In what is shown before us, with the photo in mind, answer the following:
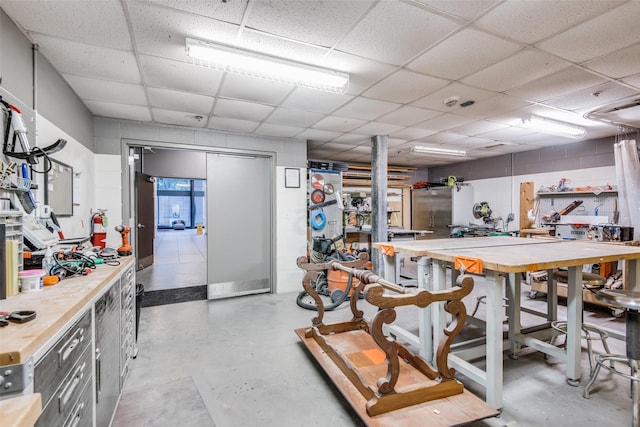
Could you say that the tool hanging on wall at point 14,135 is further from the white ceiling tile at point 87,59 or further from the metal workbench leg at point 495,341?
the metal workbench leg at point 495,341

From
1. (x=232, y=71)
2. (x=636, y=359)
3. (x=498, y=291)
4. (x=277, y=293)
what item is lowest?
(x=277, y=293)

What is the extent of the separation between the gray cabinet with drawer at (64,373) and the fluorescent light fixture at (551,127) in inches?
196

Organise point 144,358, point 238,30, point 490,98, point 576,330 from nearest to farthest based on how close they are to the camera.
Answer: point 238,30, point 576,330, point 144,358, point 490,98

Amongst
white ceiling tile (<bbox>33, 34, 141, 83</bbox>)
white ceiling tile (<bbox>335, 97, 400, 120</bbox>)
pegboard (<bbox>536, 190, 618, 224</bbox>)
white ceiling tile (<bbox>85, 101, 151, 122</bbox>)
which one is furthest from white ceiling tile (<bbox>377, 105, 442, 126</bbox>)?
pegboard (<bbox>536, 190, 618, 224</bbox>)

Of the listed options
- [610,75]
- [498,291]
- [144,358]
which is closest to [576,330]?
[498,291]

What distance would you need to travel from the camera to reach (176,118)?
392 cm

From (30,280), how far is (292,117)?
3175 mm

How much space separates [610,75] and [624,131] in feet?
9.09

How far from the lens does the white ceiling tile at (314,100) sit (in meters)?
3.19

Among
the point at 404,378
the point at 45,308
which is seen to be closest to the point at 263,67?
the point at 45,308

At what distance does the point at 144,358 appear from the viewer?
8.91 ft

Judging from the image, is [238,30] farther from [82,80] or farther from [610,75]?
[610,75]

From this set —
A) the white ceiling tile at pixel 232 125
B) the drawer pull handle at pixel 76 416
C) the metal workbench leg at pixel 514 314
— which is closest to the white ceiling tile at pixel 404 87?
the white ceiling tile at pixel 232 125

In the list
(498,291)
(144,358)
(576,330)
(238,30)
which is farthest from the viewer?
(144,358)
